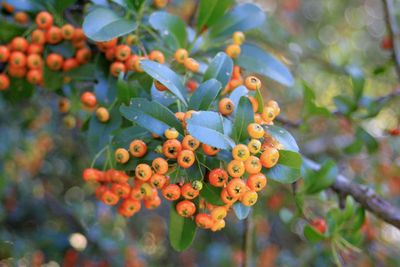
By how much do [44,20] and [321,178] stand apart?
1381 millimetres

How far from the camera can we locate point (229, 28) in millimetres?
2045

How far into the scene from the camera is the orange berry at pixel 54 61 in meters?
1.92

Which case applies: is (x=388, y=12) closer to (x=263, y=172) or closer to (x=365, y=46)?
(x=263, y=172)

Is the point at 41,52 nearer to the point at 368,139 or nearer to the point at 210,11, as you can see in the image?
the point at 210,11

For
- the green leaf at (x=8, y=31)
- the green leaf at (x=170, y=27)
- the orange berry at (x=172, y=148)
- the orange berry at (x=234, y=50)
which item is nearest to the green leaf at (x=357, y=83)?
the orange berry at (x=234, y=50)

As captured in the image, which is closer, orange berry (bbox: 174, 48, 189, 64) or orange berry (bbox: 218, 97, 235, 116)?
orange berry (bbox: 218, 97, 235, 116)

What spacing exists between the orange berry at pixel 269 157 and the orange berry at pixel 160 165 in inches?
11.5

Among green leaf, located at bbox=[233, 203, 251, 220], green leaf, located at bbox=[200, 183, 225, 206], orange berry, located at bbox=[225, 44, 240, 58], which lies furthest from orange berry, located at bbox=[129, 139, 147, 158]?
orange berry, located at bbox=[225, 44, 240, 58]

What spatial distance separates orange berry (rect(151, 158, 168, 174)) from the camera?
4.49ft

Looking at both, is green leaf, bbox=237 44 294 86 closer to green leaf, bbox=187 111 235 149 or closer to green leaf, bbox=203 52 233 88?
green leaf, bbox=203 52 233 88

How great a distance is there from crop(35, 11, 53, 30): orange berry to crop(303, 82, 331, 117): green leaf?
1177mm

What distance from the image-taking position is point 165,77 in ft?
4.84

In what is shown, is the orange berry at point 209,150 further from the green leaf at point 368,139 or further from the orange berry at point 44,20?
the green leaf at point 368,139

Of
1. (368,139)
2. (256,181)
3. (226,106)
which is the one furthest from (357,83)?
(256,181)
